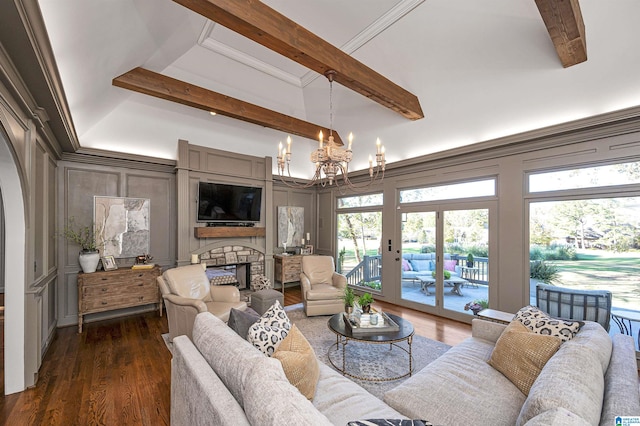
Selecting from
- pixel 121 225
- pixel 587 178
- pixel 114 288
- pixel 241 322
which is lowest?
pixel 114 288

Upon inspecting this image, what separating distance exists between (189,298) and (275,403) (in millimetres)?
2591

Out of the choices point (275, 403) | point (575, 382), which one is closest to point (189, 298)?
point (275, 403)

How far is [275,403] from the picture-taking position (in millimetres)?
1018

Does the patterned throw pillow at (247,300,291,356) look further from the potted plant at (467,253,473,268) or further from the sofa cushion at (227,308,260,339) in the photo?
the potted plant at (467,253,473,268)

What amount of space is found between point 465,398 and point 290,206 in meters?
5.49

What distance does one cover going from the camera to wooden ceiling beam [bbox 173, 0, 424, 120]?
202cm

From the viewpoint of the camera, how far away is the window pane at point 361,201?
588 cm

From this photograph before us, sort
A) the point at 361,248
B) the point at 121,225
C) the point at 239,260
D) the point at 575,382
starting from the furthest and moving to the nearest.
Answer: the point at 361,248 → the point at 239,260 → the point at 121,225 → the point at 575,382

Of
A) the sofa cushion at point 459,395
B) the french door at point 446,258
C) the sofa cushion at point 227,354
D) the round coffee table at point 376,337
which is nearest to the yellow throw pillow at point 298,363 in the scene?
the sofa cushion at point 227,354

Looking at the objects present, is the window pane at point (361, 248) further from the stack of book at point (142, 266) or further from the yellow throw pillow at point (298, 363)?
the yellow throw pillow at point (298, 363)

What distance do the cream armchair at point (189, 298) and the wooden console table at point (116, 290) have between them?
3.92 ft

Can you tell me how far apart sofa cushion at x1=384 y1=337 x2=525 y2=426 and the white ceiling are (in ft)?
10.4

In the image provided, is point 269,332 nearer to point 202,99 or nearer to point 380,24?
point 380,24

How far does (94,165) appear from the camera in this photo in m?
4.34
